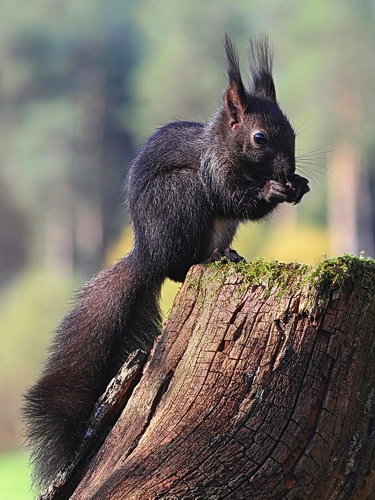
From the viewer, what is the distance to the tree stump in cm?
272

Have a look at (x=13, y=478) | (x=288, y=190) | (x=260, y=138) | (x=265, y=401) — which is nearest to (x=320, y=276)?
(x=265, y=401)

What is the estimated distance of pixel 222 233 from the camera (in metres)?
4.04

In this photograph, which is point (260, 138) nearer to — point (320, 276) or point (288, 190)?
point (288, 190)

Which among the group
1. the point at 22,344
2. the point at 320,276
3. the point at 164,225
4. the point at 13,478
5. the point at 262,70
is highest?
the point at 22,344

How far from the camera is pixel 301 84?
29.0 metres

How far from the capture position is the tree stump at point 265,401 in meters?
2.72

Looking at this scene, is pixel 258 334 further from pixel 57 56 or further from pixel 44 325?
pixel 57 56

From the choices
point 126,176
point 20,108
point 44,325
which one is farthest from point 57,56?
point 126,176

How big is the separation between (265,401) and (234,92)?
1.65 m

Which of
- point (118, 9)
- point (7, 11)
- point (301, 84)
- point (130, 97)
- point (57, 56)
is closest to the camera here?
point (301, 84)

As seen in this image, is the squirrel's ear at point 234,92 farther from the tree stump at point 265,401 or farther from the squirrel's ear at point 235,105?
the tree stump at point 265,401

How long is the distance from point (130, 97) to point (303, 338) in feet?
122

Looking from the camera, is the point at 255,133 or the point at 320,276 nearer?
the point at 320,276

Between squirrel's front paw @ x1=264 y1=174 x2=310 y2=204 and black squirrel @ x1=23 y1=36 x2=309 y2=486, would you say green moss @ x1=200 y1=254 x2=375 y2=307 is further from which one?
squirrel's front paw @ x1=264 y1=174 x2=310 y2=204
